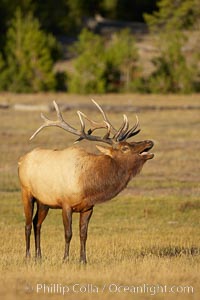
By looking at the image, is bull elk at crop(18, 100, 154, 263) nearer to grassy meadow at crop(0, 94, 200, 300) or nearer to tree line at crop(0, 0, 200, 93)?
grassy meadow at crop(0, 94, 200, 300)

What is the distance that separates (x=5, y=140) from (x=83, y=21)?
147ft

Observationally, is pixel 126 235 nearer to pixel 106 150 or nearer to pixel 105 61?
pixel 106 150

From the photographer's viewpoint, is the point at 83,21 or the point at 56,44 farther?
the point at 83,21

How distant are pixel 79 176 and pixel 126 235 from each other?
4512 mm

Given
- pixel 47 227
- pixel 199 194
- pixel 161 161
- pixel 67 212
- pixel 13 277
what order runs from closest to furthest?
pixel 13 277
pixel 67 212
pixel 47 227
pixel 199 194
pixel 161 161

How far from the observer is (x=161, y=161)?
95.8 ft

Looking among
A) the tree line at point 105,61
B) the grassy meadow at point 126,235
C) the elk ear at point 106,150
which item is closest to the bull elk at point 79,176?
the elk ear at point 106,150

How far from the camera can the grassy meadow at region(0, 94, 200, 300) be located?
36.0 ft

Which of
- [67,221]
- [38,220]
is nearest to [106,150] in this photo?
[67,221]

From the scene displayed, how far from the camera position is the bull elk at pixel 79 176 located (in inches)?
527

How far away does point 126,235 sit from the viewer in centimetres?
1773

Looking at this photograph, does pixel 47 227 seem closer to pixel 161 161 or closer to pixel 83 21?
pixel 161 161

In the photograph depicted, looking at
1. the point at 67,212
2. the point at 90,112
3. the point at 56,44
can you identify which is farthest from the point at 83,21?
the point at 67,212

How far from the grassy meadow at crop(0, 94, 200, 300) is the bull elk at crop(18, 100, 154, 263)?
71 centimetres
